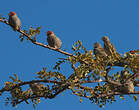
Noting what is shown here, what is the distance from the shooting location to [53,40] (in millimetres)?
9398

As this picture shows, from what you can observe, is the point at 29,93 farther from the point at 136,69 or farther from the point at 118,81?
the point at 136,69

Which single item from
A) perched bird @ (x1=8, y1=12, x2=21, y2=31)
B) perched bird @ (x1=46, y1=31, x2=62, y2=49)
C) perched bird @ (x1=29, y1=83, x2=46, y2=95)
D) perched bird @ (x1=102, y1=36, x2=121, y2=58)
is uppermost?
perched bird @ (x1=8, y1=12, x2=21, y2=31)

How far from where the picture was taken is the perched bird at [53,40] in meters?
9.37

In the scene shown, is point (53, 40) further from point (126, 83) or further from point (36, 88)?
point (126, 83)

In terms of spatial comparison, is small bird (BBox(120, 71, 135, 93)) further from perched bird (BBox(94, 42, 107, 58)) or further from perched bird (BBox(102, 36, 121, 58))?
perched bird (BBox(94, 42, 107, 58))

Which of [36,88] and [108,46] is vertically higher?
[108,46]

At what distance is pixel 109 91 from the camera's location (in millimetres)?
7832

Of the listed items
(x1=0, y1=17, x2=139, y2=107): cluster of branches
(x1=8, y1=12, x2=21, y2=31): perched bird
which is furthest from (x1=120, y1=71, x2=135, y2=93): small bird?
(x1=8, y1=12, x2=21, y2=31): perched bird

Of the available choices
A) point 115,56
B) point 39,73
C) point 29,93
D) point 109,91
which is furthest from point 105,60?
point 29,93

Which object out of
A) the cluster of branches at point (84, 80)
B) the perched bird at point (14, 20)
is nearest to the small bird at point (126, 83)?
the cluster of branches at point (84, 80)

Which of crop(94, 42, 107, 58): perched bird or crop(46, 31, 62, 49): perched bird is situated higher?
crop(46, 31, 62, 49): perched bird

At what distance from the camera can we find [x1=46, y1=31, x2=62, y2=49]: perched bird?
30.7 ft

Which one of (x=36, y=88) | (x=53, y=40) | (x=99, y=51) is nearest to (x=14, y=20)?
(x=53, y=40)

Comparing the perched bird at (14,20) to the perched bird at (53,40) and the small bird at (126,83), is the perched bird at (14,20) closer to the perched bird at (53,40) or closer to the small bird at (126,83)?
the perched bird at (53,40)
